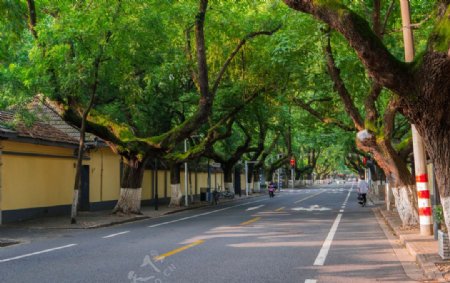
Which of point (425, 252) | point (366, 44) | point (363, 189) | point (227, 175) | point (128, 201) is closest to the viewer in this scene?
point (366, 44)

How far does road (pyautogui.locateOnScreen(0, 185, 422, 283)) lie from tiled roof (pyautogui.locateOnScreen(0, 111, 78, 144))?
520 centimetres

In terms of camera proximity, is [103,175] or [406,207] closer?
[406,207]

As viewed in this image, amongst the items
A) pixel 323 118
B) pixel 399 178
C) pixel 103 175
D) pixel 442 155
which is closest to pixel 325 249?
pixel 442 155

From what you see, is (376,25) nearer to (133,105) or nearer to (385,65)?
(385,65)

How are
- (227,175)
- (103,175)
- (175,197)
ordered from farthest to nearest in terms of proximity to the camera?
1. (227,175)
2. (175,197)
3. (103,175)

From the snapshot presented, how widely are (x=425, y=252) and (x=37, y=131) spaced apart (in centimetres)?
1753

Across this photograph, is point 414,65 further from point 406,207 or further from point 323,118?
point 323,118

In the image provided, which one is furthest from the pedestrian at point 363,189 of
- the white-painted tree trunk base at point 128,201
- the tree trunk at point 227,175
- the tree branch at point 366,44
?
the tree branch at point 366,44

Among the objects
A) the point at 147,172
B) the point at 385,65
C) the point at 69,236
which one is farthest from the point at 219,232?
the point at 147,172

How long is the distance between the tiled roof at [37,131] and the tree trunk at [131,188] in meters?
3.16

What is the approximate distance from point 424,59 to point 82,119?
1460 cm

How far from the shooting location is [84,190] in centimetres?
2650

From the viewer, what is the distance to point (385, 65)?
7.50 metres

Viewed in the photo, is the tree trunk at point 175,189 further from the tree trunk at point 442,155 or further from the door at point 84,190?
the tree trunk at point 442,155
